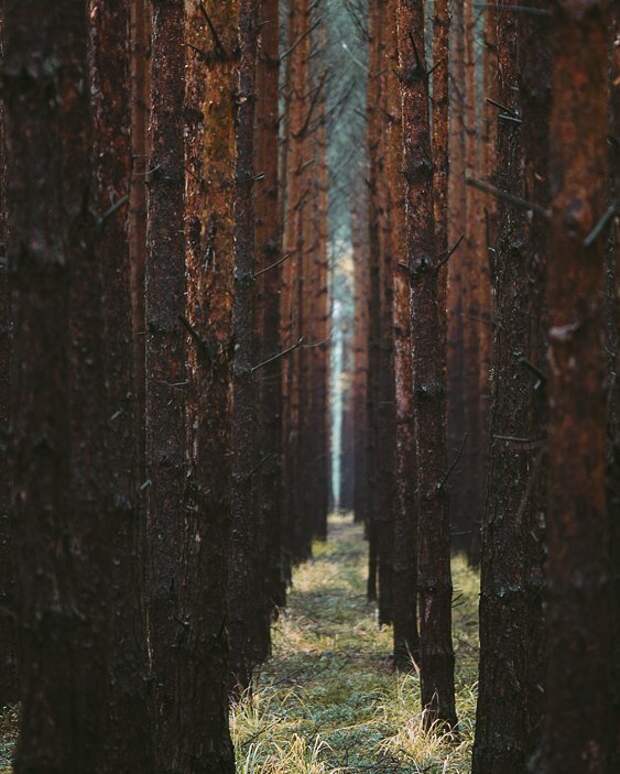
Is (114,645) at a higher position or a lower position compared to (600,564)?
lower

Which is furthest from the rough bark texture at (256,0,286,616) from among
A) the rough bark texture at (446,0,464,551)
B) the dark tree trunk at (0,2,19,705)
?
the rough bark texture at (446,0,464,551)

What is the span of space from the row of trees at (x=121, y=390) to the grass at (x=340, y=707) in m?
0.63

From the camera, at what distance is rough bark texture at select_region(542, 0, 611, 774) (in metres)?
2.83

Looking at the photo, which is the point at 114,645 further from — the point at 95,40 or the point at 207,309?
the point at 95,40

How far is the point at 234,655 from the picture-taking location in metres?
8.08

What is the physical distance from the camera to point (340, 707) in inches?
317

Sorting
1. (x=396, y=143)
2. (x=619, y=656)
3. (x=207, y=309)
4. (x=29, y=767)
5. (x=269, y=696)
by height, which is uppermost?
(x=396, y=143)

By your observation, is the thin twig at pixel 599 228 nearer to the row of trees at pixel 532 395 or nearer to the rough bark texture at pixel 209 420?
the row of trees at pixel 532 395

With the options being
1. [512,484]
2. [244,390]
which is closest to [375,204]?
[244,390]

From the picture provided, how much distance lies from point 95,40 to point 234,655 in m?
5.07

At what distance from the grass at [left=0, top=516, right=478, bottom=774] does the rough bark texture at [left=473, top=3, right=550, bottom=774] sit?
1422mm

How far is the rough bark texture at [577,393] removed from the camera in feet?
9.27

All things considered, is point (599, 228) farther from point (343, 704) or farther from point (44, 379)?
point (343, 704)

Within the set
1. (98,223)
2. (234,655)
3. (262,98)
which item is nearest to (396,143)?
(262,98)
